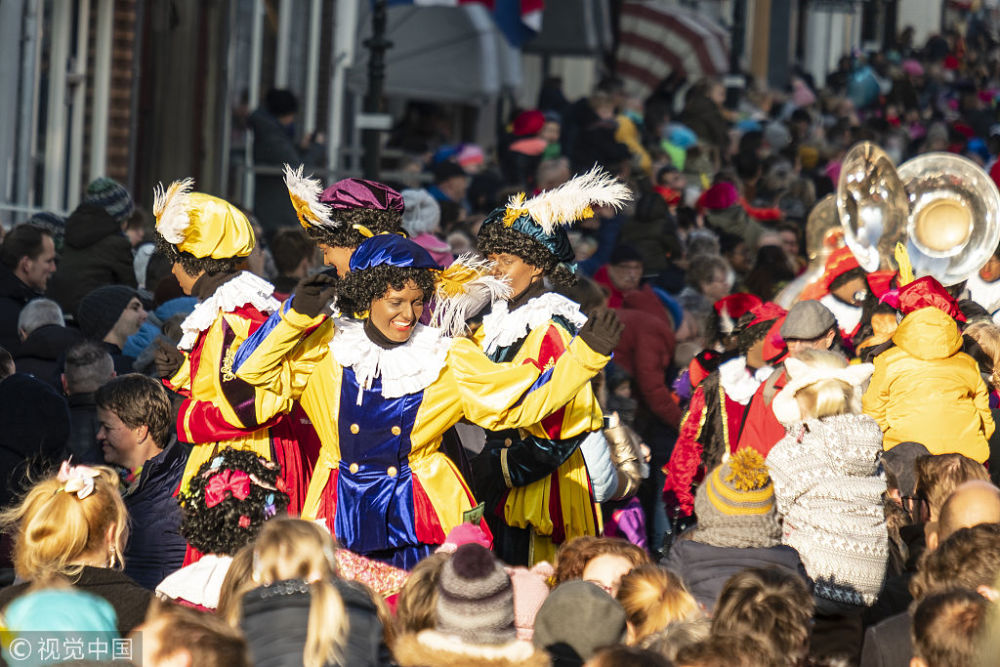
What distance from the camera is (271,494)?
5164 mm

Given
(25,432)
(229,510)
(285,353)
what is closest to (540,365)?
(285,353)

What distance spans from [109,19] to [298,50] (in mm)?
5330

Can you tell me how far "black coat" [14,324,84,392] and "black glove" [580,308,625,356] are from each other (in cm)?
332

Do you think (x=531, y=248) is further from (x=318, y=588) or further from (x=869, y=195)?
(x=869, y=195)

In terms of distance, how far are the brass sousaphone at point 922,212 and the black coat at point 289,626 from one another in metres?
5.99

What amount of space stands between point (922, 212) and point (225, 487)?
618 cm

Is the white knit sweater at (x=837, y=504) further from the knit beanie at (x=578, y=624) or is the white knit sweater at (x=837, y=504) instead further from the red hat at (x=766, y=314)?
the red hat at (x=766, y=314)

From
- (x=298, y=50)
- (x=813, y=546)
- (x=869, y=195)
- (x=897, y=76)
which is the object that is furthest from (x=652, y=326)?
(x=897, y=76)

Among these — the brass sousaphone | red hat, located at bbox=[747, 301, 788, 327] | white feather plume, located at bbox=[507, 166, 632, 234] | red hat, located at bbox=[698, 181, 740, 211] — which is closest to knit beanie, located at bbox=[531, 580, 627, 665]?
white feather plume, located at bbox=[507, 166, 632, 234]

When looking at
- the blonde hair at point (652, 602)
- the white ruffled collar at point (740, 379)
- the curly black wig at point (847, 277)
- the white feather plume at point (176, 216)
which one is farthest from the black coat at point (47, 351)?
the curly black wig at point (847, 277)

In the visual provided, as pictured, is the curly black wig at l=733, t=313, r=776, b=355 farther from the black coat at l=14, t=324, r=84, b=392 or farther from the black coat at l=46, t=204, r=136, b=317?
the black coat at l=46, t=204, r=136, b=317

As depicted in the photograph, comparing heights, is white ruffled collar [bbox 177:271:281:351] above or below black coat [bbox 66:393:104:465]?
above

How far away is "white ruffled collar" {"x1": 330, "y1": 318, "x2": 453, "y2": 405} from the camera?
5.63 m

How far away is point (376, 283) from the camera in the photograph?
5.65 meters
